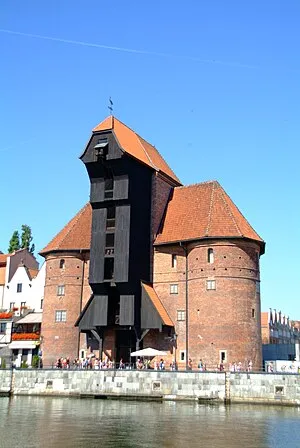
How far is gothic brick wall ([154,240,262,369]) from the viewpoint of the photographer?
1801 inches

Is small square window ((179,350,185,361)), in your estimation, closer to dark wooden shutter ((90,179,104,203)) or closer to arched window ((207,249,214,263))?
arched window ((207,249,214,263))

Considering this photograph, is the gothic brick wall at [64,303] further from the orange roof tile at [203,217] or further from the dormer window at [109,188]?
the orange roof tile at [203,217]

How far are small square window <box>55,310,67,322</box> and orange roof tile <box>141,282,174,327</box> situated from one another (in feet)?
28.2

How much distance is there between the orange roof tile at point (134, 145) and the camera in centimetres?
5044

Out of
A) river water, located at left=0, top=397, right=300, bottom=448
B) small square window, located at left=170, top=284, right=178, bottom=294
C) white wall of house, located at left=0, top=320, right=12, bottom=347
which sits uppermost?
small square window, located at left=170, top=284, right=178, bottom=294

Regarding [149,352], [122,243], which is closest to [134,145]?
[122,243]

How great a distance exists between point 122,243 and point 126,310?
17.9 feet

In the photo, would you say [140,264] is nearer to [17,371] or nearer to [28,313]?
[17,371]

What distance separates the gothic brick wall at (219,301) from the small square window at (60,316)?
898 centimetres

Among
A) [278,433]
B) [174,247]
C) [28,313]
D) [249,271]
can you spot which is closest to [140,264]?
[174,247]

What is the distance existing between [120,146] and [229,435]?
1143 inches

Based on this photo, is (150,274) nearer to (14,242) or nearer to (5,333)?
(5,333)

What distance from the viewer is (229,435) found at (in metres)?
24.7

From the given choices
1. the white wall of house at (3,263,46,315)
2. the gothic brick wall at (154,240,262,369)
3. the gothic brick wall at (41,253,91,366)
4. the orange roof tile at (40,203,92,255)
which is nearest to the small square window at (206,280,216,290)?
the gothic brick wall at (154,240,262,369)
